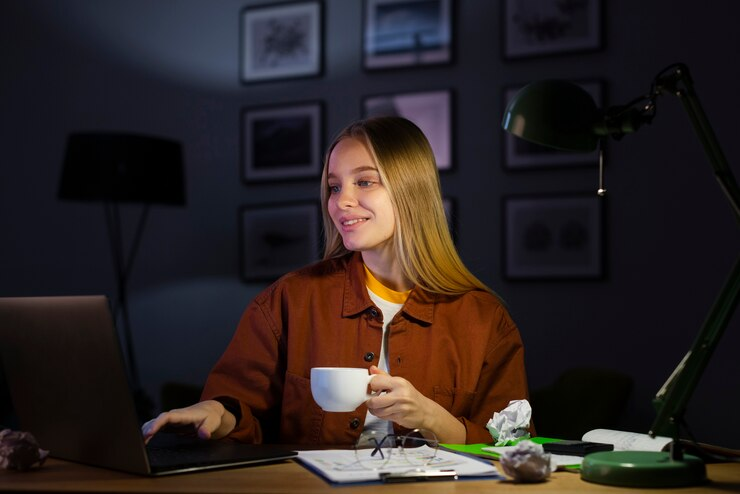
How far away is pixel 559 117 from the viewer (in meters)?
1.29

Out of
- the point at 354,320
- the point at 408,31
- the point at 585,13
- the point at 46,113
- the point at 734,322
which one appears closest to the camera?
the point at 354,320

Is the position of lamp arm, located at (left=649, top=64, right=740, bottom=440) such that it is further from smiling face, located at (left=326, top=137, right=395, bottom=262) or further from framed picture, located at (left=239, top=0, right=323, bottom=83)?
framed picture, located at (left=239, top=0, right=323, bottom=83)

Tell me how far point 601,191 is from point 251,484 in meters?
0.65

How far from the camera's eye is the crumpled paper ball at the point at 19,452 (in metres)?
1.19

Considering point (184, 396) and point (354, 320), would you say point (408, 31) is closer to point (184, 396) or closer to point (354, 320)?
point (184, 396)

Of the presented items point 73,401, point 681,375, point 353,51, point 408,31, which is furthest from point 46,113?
point 681,375

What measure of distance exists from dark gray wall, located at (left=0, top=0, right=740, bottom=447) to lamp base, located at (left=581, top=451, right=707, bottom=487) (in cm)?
231

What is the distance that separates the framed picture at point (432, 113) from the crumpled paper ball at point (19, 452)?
104 inches

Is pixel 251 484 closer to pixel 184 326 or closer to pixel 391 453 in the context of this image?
pixel 391 453

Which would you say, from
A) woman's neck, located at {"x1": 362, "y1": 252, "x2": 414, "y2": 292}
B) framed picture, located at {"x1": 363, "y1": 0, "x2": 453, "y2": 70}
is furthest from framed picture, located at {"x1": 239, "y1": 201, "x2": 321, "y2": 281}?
woman's neck, located at {"x1": 362, "y1": 252, "x2": 414, "y2": 292}

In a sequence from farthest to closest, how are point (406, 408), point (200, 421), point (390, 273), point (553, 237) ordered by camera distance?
point (553, 237) → point (390, 273) → point (200, 421) → point (406, 408)

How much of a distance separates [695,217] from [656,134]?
1.18ft

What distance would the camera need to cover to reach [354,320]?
6.03 ft

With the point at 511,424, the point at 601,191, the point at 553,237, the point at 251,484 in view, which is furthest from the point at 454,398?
the point at 553,237
